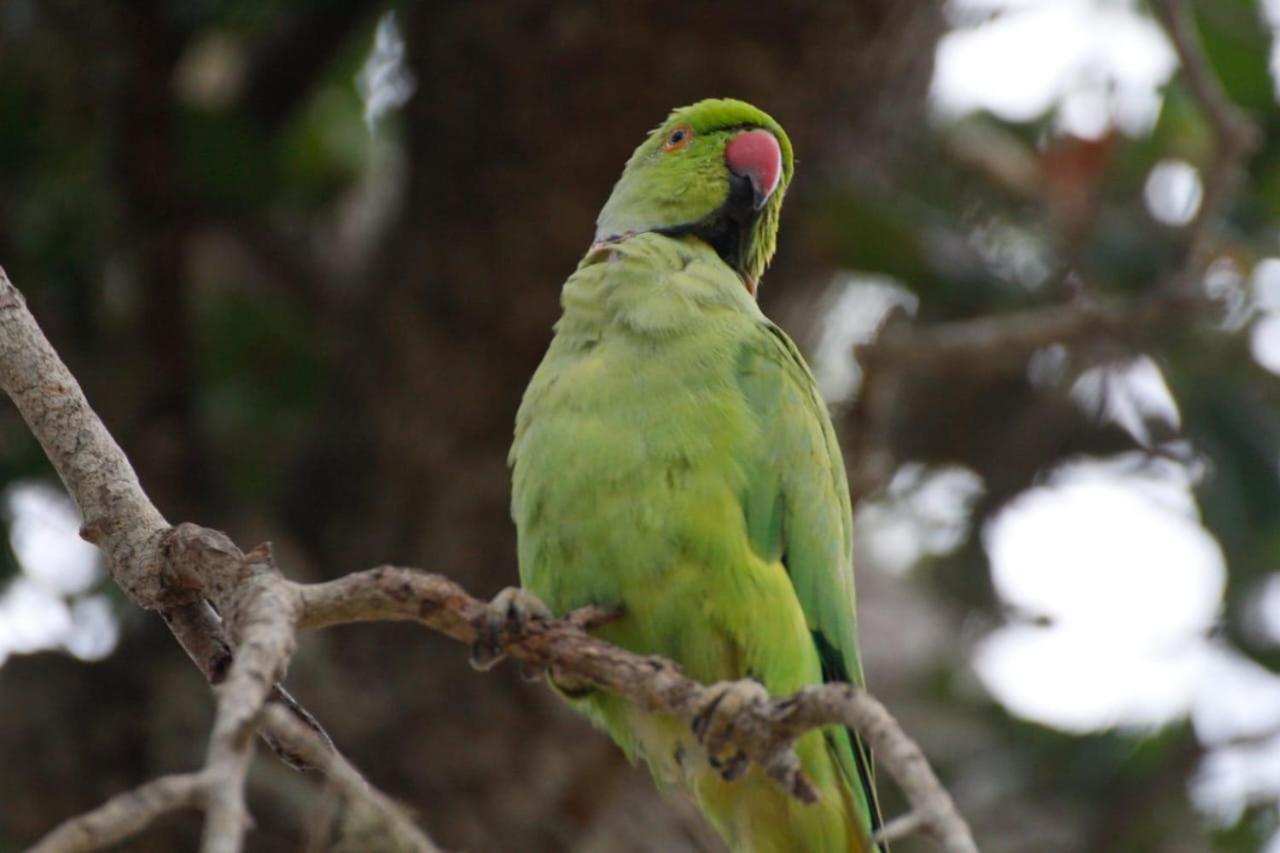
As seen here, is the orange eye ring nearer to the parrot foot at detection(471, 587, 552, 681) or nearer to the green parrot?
the green parrot

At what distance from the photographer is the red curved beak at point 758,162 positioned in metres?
3.16

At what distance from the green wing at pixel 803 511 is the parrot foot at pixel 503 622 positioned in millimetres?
431

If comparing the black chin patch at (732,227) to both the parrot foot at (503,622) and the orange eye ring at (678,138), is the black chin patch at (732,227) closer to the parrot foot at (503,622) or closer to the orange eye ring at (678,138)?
the orange eye ring at (678,138)

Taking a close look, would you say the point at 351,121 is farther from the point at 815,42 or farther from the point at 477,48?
the point at 815,42

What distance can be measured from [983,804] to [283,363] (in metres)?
3.12

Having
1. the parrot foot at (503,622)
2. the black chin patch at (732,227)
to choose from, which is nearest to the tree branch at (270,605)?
the parrot foot at (503,622)

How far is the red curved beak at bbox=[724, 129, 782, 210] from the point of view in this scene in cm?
316

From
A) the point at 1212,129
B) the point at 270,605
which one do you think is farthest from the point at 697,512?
the point at 1212,129

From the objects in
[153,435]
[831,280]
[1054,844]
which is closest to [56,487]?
[153,435]

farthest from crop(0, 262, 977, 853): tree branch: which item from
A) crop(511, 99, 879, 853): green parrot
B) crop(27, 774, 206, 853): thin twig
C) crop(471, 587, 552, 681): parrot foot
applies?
crop(511, 99, 879, 853): green parrot

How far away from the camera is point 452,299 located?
505 centimetres

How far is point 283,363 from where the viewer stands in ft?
18.6

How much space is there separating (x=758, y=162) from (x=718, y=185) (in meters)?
0.10

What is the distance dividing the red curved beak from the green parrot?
279 mm
